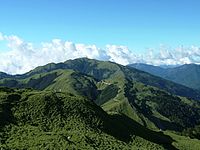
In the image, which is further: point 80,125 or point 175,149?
point 175,149

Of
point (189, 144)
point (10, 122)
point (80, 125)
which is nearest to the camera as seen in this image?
point (10, 122)

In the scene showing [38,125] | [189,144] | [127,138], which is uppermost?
[38,125]

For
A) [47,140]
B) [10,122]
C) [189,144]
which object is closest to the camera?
[47,140]

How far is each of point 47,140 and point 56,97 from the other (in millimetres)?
33068

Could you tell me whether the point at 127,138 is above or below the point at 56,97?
below

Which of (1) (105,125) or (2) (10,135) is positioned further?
(1) (105,125)

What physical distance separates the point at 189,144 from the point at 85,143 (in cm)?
5260

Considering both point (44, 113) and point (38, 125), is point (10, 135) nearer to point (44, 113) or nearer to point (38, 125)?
point (38, 125)

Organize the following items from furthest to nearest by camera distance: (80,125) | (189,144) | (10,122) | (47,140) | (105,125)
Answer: (189,144), (105,125), (80,125), (10,122), (47,140)

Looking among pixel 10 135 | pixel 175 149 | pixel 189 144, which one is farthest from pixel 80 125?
pixel 189 144

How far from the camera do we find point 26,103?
111 m

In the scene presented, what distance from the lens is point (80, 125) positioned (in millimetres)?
107562

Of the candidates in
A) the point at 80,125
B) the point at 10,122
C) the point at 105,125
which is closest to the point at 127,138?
the point at 105,125

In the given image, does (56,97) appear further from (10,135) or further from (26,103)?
(10,135)
